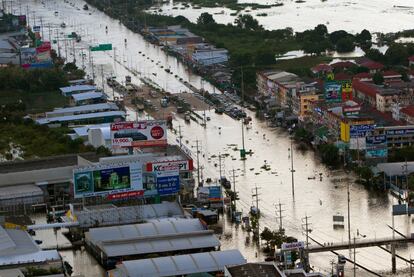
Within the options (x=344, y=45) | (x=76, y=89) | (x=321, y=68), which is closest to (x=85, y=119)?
(x=76, y=89)

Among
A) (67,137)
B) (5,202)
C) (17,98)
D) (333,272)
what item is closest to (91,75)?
(17,98)

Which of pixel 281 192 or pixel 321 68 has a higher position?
pixel 321 68

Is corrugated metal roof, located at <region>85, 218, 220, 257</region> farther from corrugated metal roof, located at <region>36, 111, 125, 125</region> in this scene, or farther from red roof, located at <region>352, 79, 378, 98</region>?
red roof, located at <region>352, 79, 378, 98</region>

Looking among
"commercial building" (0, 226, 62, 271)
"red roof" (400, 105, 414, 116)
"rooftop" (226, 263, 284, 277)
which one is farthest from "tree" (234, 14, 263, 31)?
"rooftop" (226, 263, 284, 277)

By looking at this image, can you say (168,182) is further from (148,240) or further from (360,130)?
(360,130)

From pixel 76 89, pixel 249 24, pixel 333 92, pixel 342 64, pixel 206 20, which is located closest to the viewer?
pixel 333 92
